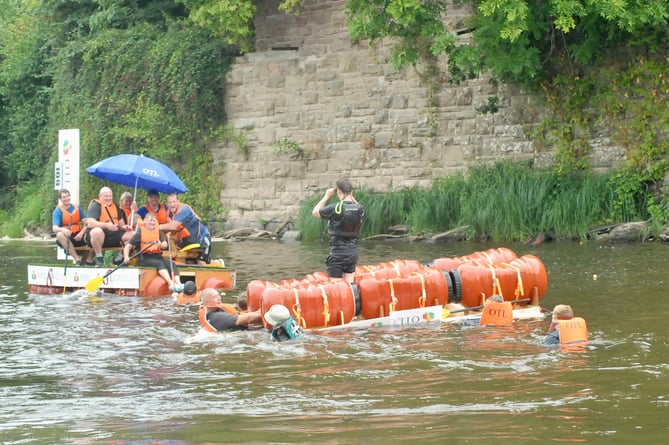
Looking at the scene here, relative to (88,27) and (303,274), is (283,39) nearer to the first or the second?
(88,27)

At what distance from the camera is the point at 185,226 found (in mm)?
18516

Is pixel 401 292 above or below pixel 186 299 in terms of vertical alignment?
above

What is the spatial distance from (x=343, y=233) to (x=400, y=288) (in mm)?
1145

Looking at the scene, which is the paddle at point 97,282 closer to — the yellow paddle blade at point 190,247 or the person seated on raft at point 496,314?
the yellow paddle blade at point 190,247

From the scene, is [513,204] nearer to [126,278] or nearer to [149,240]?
[149,240]

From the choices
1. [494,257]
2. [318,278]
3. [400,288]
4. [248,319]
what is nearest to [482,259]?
[494,257]

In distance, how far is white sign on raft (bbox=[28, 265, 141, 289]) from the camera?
1759 centimetres

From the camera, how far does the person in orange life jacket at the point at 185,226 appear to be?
60.3ft

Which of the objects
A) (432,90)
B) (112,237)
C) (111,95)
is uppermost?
(111,95)

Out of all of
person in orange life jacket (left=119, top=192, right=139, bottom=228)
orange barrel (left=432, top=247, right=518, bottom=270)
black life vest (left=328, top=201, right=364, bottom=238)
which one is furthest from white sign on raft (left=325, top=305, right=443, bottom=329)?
person in orange life jacket (left=119, top=192, right=139, bottom=228)

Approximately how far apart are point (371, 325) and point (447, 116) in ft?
41.3

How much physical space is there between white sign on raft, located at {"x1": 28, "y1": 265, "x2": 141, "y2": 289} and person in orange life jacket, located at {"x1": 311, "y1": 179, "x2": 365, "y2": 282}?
4.25 metres

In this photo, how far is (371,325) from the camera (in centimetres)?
1360

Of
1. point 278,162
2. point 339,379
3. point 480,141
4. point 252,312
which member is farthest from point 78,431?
point 278,162
